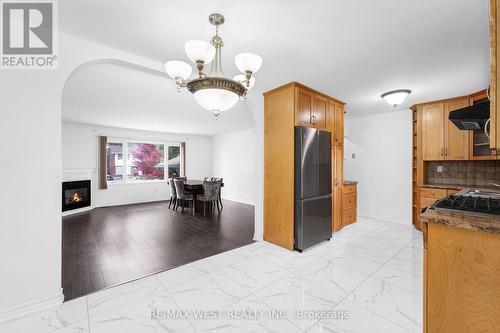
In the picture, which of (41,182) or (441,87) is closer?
(41,182)

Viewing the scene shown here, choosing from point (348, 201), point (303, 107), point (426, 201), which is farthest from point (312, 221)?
point (426, 201)

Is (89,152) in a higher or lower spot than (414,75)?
lower

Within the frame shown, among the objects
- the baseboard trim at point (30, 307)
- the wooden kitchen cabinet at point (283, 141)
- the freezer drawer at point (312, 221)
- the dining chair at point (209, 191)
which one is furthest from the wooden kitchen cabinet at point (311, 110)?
the baseboard trim at point (30, 307)

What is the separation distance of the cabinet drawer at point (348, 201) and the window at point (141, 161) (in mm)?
6204

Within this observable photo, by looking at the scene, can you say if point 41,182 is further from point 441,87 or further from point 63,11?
point 441,87

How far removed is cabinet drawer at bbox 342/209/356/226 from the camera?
4.20m

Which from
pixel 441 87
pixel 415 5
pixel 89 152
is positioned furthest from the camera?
pixel 89 152

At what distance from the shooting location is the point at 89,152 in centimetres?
629

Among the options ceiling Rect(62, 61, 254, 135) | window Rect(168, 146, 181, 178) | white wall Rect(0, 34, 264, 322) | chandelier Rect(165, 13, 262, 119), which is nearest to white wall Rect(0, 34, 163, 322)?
white wall Rect(0, 34, 264, 322)

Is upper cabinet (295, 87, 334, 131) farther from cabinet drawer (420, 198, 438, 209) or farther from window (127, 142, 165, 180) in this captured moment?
window (127, 142, 165, 180)

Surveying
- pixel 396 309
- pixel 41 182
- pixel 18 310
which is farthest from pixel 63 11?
pixel 396 309

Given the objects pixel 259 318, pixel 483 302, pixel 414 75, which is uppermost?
pixel 414 75

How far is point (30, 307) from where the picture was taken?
1776mm

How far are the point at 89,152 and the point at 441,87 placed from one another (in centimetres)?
843
